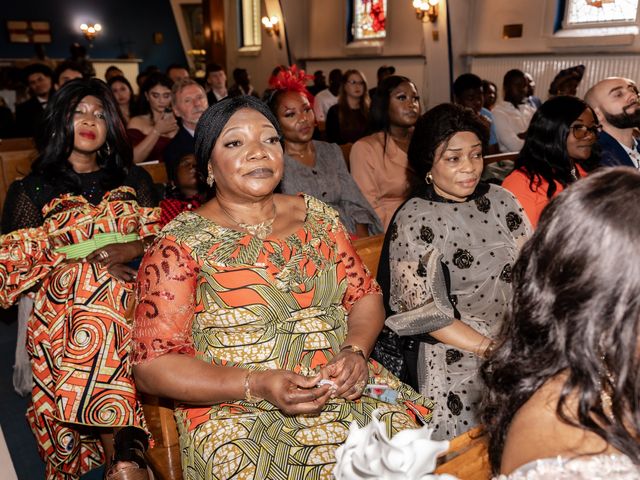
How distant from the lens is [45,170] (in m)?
2.68

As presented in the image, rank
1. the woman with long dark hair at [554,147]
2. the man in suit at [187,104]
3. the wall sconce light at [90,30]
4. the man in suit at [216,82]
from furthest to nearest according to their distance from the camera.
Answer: the wall sconce light at [90,30], the man in suit at [216,82], the man in suit at [187,104], the woman with long dark hair at [554,147]

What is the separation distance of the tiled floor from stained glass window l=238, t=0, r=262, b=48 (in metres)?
13.3

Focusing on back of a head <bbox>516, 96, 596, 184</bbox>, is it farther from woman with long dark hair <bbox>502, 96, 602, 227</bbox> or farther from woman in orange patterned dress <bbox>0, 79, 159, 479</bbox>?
woman in orange patterned dress <bbox>0, 79, 159, 479</bbox>

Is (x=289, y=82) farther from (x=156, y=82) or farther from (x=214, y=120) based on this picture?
(x=214, y=120)

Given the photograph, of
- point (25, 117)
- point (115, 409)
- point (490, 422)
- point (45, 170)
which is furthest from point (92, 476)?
point (25, 117)

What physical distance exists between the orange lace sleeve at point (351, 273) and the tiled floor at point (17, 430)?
156cm

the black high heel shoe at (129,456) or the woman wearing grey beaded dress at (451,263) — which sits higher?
the woman wearing grey beaded dress at (451,263)

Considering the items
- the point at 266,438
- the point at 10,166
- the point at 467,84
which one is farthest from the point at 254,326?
the point at 467,84

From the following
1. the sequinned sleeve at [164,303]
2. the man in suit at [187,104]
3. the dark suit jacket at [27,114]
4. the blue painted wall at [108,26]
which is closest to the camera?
the sequinned sleeve at [164,303]

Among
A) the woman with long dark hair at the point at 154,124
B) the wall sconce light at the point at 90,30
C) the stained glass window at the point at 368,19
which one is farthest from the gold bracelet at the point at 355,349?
the wall sconce light at the point at 90,30

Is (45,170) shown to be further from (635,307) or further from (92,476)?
(635,307)

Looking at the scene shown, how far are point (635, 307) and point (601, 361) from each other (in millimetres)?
113

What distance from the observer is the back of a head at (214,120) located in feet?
6.31

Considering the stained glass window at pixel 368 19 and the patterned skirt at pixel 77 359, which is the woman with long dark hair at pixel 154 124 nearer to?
the patterned skirt at pixel 77 359
